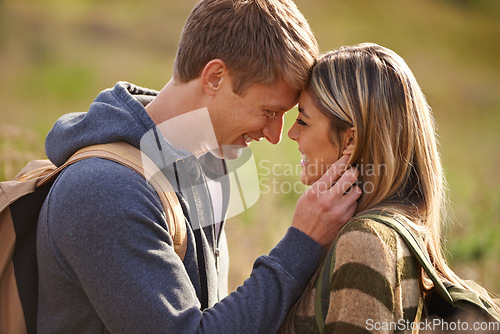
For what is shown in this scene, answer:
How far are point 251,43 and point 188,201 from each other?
0.76m

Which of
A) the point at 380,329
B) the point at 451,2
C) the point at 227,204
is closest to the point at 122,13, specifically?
the point at 451,2

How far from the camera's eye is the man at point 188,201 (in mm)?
1846

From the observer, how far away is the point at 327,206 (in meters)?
2.13

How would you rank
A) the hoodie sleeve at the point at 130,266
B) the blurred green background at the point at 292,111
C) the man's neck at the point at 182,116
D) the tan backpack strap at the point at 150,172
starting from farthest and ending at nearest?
the blurred green background at the point at 292,111 < the man's neck at the point at 182,116 < the tan backpack strap at the point at 150,172 < the hoodie sleeve at the point at 130,266

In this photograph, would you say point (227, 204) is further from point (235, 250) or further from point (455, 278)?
point (235, 250)

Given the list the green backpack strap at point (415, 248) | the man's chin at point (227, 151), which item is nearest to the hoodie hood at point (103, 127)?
the man's chin at point (227, 151)

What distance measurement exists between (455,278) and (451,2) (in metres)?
22.2

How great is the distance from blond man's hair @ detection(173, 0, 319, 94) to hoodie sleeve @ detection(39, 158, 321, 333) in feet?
2.43

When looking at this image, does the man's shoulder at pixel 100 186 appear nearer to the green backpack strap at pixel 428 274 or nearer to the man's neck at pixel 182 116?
the man's neck at pixel 182 116

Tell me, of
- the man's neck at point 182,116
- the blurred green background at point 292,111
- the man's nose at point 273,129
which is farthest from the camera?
the blurred green background at point 292,111

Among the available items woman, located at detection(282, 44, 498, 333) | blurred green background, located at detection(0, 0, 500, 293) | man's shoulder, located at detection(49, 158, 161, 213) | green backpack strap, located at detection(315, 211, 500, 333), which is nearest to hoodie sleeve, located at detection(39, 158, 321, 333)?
man's shoulder, located at detection(49, 158, 161, 213)

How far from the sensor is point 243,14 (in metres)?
2.42

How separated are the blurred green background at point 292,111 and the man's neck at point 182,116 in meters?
1.56

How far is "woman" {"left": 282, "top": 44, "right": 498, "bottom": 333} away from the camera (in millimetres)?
1931
